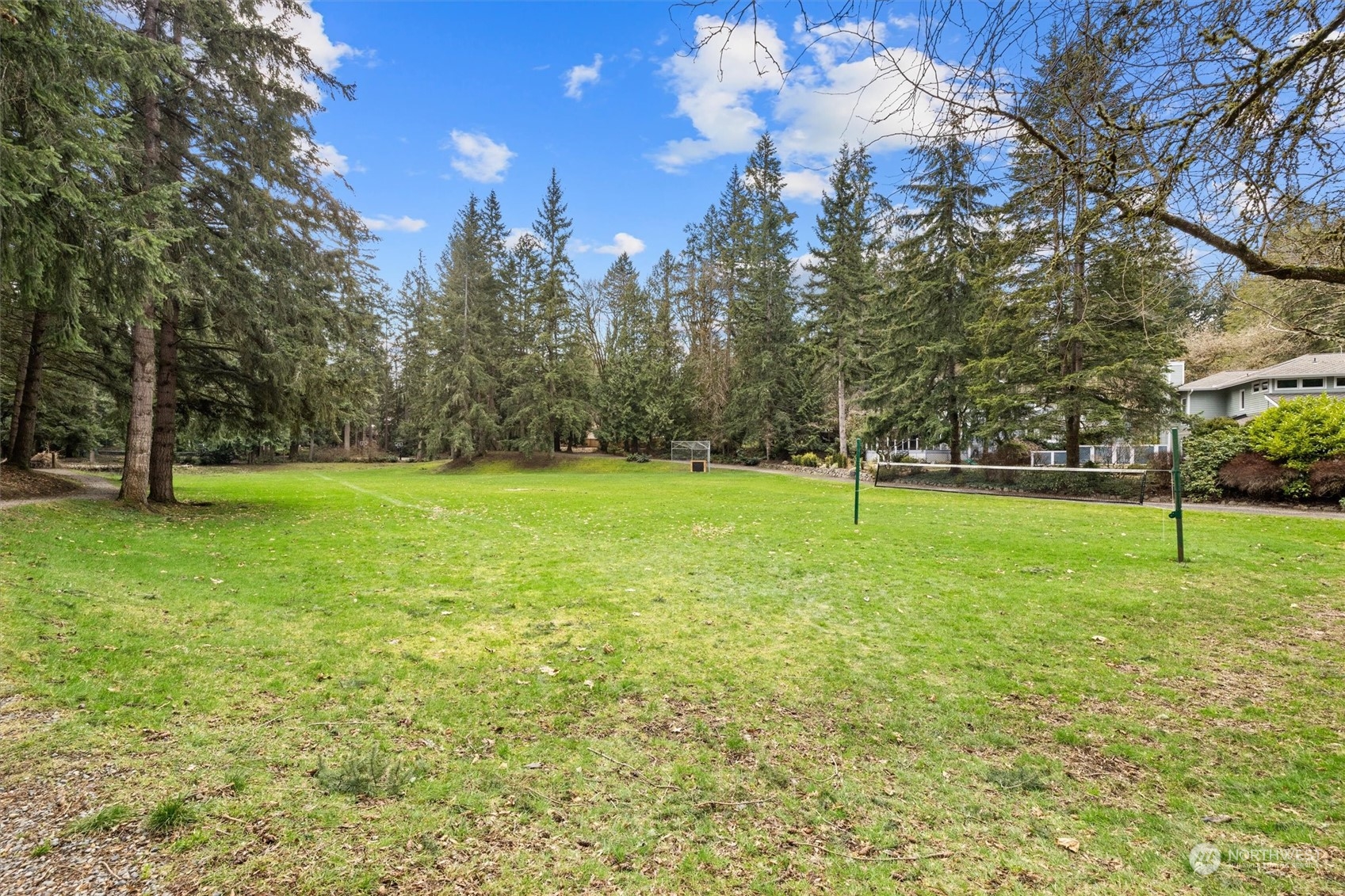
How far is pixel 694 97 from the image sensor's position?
118 inches

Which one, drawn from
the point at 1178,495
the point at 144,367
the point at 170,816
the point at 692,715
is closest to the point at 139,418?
the point at 144,367

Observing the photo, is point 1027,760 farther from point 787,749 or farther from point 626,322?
point 626,322

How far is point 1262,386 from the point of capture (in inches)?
1032

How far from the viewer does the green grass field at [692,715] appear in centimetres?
221

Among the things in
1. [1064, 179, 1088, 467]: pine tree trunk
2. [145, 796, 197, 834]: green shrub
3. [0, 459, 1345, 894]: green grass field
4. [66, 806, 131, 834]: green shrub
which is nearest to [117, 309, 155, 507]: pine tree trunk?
[0, 459, 1345, 894]: green grass field

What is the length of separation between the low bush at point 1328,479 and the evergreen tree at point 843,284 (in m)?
16.4

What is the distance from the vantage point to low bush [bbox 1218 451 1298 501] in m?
13.3

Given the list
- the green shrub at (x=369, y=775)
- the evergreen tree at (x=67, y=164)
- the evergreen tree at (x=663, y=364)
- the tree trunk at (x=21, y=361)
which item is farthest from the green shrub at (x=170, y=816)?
the evergreen tree at (x=663, y=364)

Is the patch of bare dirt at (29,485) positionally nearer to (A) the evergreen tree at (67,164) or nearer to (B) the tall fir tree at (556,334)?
(A) the evergreen tree at (67,164)

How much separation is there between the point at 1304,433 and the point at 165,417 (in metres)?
25.2

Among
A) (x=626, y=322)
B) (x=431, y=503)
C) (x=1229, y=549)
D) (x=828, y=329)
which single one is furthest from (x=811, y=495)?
(x=626, y=322)

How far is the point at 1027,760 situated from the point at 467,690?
3305mm

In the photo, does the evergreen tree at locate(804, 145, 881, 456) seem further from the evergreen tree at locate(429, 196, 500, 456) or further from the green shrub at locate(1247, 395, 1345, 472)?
the evergreen tree at locate(429, 196, 500, 456)

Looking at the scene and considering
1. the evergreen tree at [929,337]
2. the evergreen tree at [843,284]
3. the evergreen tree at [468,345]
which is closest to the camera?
the evergreen tree at [929,337]
